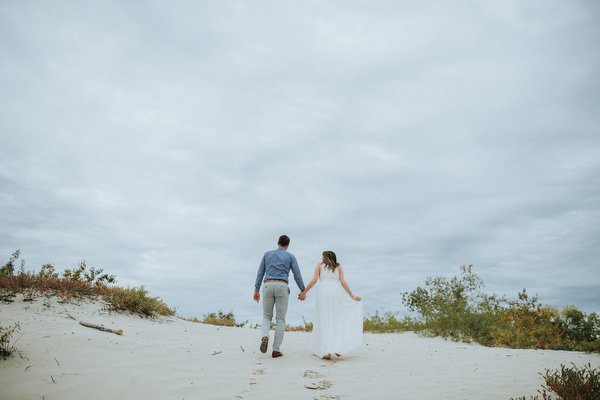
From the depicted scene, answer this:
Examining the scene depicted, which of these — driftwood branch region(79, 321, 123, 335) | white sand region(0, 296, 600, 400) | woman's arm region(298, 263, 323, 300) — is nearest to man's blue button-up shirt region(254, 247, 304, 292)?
woman's arm region(298, 263, 323, 300)

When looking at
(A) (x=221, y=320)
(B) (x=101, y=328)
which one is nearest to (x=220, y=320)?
(A) (x=221, y=320)

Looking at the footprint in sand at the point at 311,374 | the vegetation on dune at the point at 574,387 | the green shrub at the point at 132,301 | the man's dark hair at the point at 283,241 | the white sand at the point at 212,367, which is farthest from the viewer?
the green shrub at the point at 132,301

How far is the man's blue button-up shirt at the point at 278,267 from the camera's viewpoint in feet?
27.9

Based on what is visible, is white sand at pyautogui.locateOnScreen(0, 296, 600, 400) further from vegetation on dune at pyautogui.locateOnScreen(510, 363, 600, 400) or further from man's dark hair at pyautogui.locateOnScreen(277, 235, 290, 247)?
man's dark hair at pyautogui.locateOnScreen(277, 235, 290, 247)

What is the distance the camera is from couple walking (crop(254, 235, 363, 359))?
27.3 ft

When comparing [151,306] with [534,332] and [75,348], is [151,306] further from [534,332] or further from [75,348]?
[534,332]

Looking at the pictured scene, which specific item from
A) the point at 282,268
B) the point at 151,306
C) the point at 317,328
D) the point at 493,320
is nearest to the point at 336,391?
the point at 317,328

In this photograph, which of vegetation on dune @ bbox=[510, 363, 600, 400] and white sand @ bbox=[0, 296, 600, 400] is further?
white sand @ bbox=[0, 296, 600, 400]

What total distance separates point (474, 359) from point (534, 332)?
5388mm

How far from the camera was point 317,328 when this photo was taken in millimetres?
8531

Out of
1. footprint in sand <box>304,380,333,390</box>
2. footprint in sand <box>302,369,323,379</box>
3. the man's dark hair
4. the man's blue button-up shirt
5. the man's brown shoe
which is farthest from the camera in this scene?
the man's dark hair

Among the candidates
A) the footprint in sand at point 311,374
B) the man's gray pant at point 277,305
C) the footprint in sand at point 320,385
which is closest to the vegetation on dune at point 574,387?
the footprint in sand at point 320,385

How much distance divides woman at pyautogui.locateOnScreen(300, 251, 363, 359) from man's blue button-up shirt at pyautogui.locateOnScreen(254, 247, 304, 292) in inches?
18.1

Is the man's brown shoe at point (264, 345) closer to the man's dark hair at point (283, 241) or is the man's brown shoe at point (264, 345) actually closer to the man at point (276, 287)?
the man at point (276, 287)
